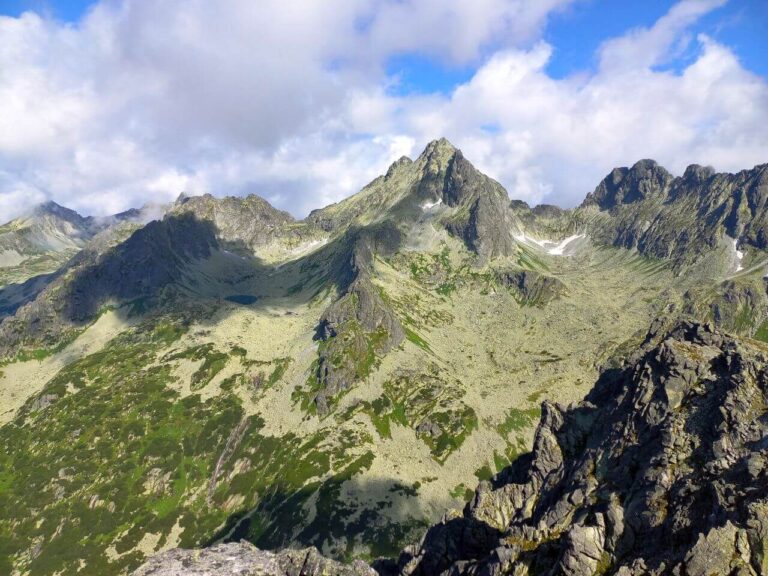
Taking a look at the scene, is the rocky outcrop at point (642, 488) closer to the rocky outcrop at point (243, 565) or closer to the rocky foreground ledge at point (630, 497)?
the rocky foreground ledge at point (630, 497)

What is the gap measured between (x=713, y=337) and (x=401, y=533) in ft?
A: 377

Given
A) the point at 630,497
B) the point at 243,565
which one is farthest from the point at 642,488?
the point at 243,565

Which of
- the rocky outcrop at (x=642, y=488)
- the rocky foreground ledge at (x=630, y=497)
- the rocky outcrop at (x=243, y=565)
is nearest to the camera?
the rocky outcrop at (x=642, y=488)

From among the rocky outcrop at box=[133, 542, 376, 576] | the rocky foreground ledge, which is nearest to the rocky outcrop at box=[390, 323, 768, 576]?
the rocky foreground ledge

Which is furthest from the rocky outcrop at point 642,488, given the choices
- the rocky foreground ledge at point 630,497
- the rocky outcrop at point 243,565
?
the rocky outcrop at point 243,565

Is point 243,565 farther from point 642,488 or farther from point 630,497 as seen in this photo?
point 642,488

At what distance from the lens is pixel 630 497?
46.7 metres

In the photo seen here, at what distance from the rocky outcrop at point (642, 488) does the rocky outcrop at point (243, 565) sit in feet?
45.8

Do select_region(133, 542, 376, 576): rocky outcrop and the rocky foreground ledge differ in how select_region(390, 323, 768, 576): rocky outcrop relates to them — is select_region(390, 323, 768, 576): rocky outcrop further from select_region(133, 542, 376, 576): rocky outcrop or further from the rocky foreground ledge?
select_region(133, 542, 376, 576): rocky outcrop

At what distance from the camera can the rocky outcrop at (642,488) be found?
37.4 meters

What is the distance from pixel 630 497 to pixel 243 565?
45806mm

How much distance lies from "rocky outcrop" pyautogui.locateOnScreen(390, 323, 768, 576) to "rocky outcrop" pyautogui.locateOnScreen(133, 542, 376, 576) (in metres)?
14.0

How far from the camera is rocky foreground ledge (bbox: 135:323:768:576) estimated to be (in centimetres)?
3778

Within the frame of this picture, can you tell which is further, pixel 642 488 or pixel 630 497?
pixel 630 497
